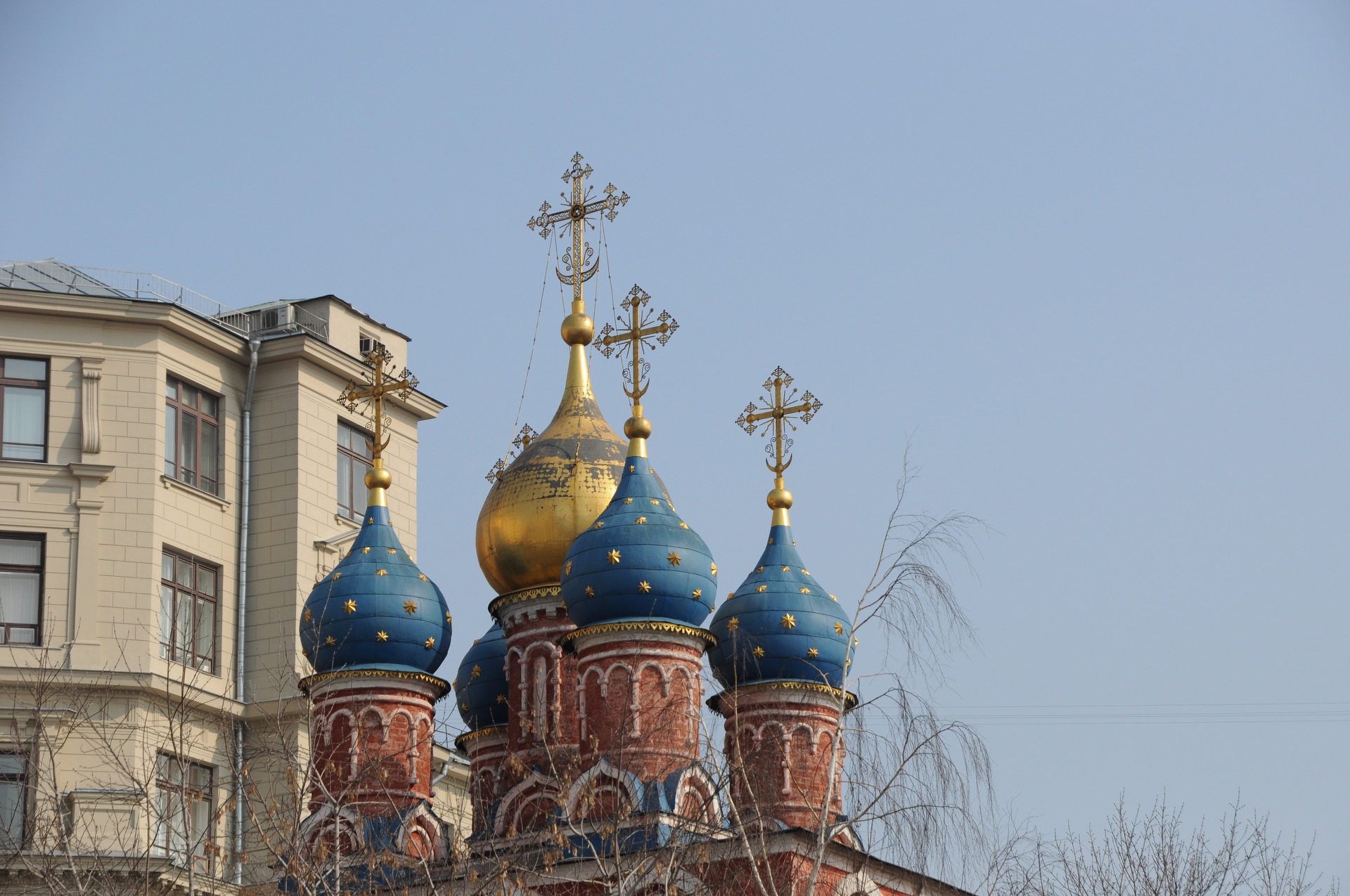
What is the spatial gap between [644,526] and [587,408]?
305 centimetres

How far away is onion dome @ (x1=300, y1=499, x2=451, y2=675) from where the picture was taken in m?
22.6

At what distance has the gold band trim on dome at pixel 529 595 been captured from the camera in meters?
23.6

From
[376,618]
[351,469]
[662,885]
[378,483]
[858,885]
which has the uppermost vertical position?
[351,469]

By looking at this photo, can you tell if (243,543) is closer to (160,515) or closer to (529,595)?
(160,515)

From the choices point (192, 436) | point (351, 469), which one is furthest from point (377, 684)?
point (351, 469)

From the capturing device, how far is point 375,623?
74.4 ft

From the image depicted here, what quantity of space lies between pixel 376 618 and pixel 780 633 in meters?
3.77

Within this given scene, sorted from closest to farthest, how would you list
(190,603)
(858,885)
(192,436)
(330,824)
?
(858,885)
(330,824)
(190,603)
(192,436)

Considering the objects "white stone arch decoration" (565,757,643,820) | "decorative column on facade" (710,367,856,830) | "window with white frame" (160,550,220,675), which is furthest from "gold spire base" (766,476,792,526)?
"window with white frame" (160,550,220,675)

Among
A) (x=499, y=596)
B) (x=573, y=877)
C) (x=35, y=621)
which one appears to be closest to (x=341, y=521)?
(x=35, y=621)

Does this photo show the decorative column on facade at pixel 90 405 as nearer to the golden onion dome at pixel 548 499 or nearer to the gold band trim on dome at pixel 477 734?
the golden onion dome at pixel 548 499

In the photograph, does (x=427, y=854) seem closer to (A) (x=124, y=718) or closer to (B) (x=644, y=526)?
(B) (x=644, y=526)

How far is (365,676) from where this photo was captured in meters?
22.5

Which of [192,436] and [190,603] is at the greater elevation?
[192,436]
